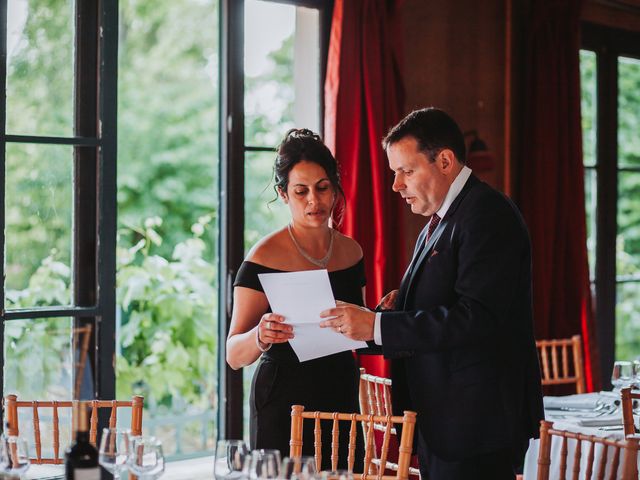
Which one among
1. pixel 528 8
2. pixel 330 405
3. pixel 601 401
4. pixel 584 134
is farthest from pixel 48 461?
pixel 584 134

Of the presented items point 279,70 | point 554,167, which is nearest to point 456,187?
point 279,70

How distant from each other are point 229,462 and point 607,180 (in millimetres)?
4017

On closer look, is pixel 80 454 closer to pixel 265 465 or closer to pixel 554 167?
pixel 265 465

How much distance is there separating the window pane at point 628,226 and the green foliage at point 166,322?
2651 millimetres

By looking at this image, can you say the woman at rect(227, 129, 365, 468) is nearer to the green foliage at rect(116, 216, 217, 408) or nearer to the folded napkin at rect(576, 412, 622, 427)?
the folded napkin at rect(576, 412, 622, 427)

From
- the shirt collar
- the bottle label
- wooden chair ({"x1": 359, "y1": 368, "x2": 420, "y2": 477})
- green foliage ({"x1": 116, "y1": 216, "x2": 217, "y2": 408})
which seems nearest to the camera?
the bottle label

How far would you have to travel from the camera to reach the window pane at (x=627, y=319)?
18.0 feet

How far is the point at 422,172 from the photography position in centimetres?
217

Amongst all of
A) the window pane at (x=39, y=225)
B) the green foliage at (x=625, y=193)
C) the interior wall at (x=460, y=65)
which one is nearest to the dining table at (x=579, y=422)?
the interior wall at (x=460, y=65)

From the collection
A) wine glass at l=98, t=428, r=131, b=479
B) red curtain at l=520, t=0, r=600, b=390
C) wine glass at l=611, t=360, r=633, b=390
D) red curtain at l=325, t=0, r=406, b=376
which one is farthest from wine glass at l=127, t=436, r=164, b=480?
red curtain at l=520, t=0, r=600, b=390

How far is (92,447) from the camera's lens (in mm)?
1655

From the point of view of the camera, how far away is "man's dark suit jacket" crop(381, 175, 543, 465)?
2039 millimetres

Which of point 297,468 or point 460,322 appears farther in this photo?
point 460,322

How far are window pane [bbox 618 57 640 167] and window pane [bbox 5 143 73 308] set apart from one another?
3459 mm
